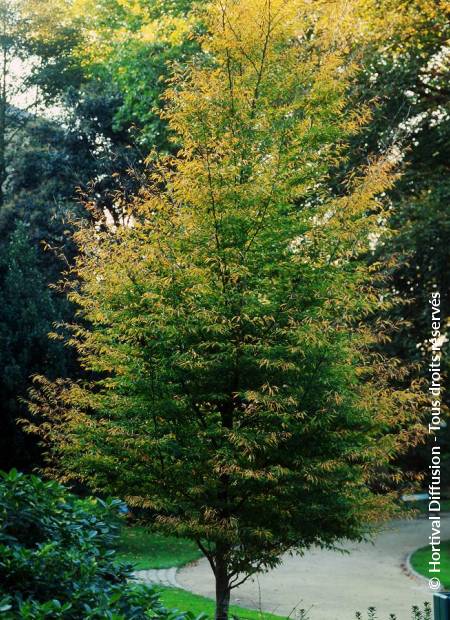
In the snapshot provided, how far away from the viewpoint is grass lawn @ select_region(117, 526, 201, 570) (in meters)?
18.7

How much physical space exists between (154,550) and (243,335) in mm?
12263

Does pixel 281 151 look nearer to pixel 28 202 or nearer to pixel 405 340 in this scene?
pixel 405 340

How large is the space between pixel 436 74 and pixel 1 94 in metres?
16.9

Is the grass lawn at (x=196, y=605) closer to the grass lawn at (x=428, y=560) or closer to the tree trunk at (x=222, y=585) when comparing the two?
the tree trunk at (x=222, y=585)

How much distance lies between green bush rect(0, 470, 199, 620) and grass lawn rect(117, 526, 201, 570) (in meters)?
12.7

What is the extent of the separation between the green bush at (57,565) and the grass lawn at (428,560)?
1190 cm

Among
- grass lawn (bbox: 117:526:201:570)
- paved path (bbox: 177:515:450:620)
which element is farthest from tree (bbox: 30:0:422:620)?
grass lawn (bbox: 117:526:201:570)

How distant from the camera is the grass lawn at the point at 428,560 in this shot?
1674 centimetres

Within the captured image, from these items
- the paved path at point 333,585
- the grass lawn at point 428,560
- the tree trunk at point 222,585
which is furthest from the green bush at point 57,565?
the grass lawn at point 428,560

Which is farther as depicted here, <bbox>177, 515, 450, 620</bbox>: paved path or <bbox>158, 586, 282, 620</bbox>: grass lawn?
<bbox>177, 515, 450, 620</bbox>: paved path

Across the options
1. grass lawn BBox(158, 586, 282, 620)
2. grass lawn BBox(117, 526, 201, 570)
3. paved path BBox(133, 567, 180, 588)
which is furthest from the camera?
grass lawn BBox(117, 526, 201, 570)

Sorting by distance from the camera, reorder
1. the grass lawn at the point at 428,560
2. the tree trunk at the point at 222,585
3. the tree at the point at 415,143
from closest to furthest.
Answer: the tree trunk at the point at 222,585 < the grass lawn at the point at 428,560 < the tree at the point at 415,143

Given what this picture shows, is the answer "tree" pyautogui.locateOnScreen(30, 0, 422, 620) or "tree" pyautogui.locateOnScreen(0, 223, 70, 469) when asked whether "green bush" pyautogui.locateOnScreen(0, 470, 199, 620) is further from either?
"tree" pyautogui.locateOnScreen(0, 223, 70, 469)

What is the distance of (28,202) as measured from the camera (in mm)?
24438
